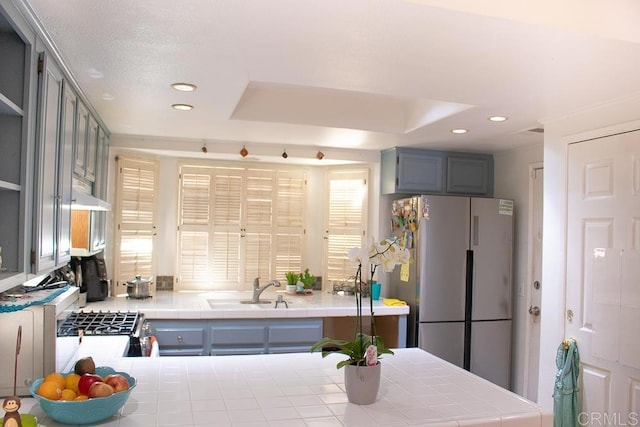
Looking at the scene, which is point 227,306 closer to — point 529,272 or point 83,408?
point 529,272

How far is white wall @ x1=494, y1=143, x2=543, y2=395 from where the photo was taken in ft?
13.8

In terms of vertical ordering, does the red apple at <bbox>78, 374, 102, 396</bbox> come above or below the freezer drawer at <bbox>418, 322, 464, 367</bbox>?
above

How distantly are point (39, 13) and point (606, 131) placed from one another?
2.67 m

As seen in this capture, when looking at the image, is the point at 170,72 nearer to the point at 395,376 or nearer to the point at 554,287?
the point at 395,376

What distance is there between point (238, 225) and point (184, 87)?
2.33m

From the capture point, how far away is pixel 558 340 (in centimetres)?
301

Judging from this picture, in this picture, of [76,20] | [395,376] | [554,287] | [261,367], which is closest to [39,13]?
[76,20]

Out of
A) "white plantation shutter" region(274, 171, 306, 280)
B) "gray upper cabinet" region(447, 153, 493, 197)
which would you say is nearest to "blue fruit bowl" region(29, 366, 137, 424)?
"white plantation shutter" region(274, 171, 306, 280)

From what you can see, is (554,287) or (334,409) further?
(554,287)

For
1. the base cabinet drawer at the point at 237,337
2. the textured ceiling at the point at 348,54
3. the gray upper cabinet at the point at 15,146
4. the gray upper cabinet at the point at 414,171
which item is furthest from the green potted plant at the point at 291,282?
the gray upper cabinet at the point at 15,146

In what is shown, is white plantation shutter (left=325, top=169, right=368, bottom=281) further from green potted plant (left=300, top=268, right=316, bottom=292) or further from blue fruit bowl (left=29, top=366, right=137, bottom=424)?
blue fruit bowl (left=29, top=366, right=137, bottom=424)

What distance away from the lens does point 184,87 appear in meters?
2.59

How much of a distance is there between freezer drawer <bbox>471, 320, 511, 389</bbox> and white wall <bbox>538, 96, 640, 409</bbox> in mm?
1006

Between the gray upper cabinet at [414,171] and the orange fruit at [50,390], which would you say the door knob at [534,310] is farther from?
the orange fruit at [50,390]
